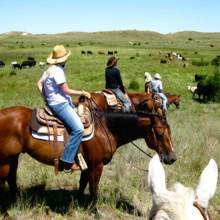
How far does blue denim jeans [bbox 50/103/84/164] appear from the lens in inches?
255

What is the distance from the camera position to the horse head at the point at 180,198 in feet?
6.51


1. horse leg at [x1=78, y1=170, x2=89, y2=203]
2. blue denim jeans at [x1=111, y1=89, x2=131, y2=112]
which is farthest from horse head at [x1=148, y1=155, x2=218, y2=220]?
blue denim jeans at [x1=111, y1=89, x2=131, y2=112]

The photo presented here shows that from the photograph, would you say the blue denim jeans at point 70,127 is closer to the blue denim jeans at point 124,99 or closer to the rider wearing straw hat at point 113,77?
the blue denim jeans at point 124,99

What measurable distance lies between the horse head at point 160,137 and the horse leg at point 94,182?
102 cm

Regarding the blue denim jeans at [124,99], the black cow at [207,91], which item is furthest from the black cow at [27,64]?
the blue denim jeans at [124,99]

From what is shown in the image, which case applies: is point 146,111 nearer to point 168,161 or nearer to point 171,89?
point 168,161

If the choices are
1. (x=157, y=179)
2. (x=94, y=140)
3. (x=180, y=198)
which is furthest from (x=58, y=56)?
(x=180, y=198)

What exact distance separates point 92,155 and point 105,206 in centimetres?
96

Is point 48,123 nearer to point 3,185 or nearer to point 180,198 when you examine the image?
point 3,185

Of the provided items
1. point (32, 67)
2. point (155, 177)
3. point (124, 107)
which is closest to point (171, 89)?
point (32, 67)

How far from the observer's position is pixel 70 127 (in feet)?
21.4

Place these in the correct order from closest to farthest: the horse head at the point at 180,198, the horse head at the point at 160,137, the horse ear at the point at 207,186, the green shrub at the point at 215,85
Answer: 1. the horse head at the point at 180,198
2. the horse ear at the point at 207,186
3. the horse head at the point at 160,137
4. the green shrub at the point at 215,85

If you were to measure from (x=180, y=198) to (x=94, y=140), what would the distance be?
188 inches

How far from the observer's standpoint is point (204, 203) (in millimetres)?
2123
